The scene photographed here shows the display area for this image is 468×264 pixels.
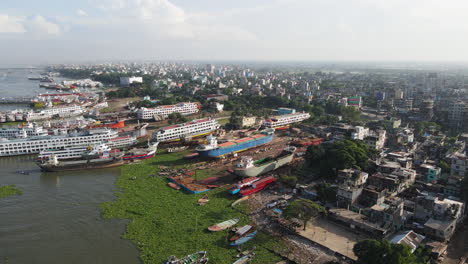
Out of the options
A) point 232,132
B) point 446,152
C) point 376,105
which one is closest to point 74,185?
point 232,132

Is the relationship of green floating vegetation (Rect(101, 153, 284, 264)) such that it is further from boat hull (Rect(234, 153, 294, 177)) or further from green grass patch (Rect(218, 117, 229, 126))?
green grass patch (Rect(218, 117, 229, 126))

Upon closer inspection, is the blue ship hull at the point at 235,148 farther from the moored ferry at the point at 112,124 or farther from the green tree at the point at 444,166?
the moored ferry at the point at 112,124

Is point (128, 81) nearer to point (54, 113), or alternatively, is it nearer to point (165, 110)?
point (54, 113)

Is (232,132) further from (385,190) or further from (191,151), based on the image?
(385,190)

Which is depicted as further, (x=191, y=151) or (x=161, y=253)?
(x=191, y=151)

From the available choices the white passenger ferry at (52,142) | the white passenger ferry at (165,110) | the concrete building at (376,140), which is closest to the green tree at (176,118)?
the white passenger ferry at (165,110)

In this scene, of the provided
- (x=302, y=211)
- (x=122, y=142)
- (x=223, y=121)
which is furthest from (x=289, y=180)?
(x=223, y=121)
